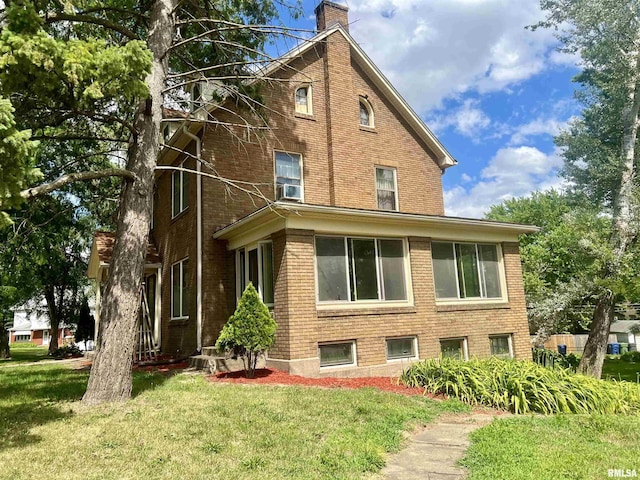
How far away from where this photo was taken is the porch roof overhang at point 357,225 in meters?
9.99

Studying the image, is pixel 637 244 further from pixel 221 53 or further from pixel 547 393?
pixel 221 53

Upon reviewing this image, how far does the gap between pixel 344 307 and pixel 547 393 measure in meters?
4.53

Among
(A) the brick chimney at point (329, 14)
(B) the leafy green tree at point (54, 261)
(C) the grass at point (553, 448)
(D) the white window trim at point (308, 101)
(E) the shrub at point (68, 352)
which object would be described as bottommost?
(C) the grass at point (553, 448)

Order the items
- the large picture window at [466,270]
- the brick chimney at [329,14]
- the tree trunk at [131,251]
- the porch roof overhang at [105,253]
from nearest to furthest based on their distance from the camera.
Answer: the tree trunk at [131,251] < the large picture window at [466,270] < the porch roof overhang at [105,253] < the brick chimney at [329,14]

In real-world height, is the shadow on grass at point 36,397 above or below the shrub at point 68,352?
below

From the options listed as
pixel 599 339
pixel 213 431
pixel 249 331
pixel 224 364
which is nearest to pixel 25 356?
pixel 224 364

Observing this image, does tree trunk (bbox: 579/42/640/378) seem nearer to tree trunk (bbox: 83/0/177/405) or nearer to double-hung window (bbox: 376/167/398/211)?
double-hung window (bbox: 376/167/398/211)

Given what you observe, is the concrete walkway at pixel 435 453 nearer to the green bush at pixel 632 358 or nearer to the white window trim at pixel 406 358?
the white window trim at pixel 406 358

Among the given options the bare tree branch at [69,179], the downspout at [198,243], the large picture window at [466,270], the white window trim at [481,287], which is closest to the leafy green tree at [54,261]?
the downspout at [198,243]

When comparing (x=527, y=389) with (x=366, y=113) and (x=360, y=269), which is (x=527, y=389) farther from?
(x=366, y=113)

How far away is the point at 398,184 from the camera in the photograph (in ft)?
52.2

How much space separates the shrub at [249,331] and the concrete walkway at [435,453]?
3824mm

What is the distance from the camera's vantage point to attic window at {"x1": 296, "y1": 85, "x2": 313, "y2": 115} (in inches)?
581

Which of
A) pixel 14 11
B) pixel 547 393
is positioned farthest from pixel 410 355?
pixel 14 11
